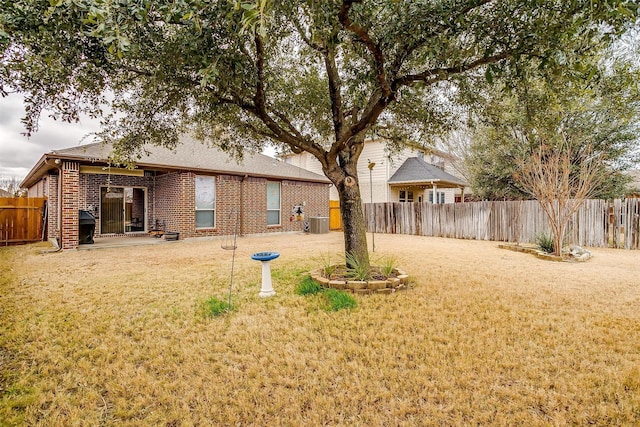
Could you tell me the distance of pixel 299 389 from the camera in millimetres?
2359

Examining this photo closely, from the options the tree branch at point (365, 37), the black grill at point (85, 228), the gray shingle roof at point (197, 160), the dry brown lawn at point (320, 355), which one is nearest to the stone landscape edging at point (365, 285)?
the dry brown lawn at point (320, 355)

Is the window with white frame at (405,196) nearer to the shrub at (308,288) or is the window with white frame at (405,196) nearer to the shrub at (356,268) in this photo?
the shrub at (356,268)

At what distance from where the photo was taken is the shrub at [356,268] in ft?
16.3

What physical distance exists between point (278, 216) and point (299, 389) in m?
12.7

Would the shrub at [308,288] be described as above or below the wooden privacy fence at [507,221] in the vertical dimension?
below

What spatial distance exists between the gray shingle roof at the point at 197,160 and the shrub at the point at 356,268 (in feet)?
15.3

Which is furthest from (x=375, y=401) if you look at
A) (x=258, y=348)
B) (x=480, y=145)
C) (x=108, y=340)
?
(x=480, y=145)

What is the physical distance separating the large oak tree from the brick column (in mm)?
4669

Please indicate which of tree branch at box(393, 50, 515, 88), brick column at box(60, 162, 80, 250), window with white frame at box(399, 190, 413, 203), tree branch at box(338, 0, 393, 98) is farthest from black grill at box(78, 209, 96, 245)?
window with white frame at box(399, 190, 413, 203)

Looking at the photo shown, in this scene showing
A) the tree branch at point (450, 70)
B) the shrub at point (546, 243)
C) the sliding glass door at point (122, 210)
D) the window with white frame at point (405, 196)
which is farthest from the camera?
the window with white frame at point (405, 196)

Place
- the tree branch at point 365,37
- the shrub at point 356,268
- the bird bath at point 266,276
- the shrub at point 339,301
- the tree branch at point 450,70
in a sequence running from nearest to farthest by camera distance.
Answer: the tree branch at point 365,37 → the tree branch at point 450,70 → the shrub at point 339,301 → the bird bath at point 266,276 → the shrub at point 356,268

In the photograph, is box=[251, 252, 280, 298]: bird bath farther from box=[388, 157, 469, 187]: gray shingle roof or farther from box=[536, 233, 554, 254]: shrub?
box=[388, 157, 469, 187]: gray shingle roof

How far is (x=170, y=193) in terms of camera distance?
39.3 feet

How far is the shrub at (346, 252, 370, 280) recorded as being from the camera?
4953 mm
